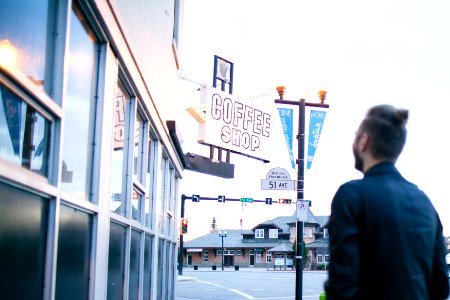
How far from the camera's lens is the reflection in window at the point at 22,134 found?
8.97 feet

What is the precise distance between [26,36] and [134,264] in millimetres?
3788

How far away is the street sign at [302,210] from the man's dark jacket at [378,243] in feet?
37.2

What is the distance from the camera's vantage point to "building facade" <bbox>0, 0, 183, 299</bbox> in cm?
281

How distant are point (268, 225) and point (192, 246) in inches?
441

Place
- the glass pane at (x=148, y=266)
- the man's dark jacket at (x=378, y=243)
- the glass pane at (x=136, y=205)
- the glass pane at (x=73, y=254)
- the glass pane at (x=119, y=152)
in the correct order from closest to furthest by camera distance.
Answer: the man's dark jacket at (x=378, y=243)
the glass pane at (x=73, y=254)
the glass pane at (x=119, y=152)
the glass pane at (x=136, y=205)
the glass pane at (x=148, y=266)

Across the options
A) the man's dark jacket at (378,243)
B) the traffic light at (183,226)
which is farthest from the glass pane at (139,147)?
the traffic light at (183,226)

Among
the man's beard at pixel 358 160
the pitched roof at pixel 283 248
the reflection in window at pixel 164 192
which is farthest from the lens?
the pitched roof at pixel 283 248

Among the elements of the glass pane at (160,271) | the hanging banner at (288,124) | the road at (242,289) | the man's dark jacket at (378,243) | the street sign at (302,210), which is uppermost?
the hanging banner at (288,124)

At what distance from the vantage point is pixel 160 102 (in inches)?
324

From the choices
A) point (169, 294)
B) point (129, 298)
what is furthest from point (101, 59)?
point (169, 294)

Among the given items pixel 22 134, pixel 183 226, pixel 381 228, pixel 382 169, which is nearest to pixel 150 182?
pixel 22 134

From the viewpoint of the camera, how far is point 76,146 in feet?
13.0

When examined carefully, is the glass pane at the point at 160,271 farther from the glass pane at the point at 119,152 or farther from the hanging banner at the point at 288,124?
the hanging banner at the point at 288,124

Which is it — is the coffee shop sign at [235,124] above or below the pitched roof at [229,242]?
above
